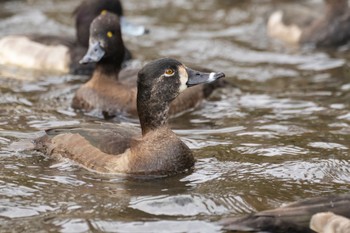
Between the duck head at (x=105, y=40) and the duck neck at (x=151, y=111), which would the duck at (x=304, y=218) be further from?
the duck head at (x=105, y=40)

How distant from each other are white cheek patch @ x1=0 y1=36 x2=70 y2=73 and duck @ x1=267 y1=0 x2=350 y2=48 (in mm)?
3704

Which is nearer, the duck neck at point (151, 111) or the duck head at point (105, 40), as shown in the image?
the duck neck at point (151, 111)

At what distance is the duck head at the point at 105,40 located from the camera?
33.3ft

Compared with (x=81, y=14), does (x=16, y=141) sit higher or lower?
lower

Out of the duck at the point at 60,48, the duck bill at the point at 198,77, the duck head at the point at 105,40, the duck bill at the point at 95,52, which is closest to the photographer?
the duck bill at the point at 198,77

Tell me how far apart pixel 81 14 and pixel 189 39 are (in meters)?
2.05

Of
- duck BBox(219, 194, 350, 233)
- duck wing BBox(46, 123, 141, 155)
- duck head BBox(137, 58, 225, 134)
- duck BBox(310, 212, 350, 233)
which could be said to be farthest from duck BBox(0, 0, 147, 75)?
duck BBox(310, 212, 350, 233)

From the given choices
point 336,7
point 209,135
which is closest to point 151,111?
point 209,135

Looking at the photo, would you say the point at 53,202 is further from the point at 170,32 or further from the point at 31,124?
the point at 170,32

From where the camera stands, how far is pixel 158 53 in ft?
43.3

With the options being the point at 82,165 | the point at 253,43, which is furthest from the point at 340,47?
the point at 82,165

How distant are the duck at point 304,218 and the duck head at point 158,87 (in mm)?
1670

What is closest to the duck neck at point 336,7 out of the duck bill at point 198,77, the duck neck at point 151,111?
the duck bill at point 198,77

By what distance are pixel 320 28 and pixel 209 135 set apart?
5.29 m
